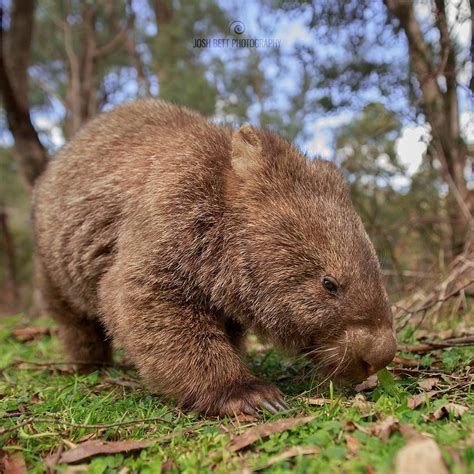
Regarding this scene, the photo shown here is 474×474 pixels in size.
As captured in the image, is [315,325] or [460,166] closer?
[315,325]

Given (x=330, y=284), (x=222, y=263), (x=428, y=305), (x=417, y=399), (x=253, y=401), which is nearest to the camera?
(x=417, y=399)

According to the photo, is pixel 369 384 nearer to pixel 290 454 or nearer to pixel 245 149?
pixel 290 454

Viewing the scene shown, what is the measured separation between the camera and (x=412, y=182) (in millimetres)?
7293

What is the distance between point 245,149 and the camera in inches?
135

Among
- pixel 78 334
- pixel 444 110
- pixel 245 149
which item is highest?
pixel 444 110

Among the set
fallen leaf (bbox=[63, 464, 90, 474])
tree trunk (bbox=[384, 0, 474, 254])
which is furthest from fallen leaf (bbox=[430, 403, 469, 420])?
tree trunk (bbox=[384, 0, 474, 254])

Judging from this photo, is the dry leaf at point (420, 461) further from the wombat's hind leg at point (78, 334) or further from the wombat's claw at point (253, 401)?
the wombat's hind leg at point (78, 334)

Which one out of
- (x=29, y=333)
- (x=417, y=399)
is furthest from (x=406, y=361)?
(x=29, y=333)

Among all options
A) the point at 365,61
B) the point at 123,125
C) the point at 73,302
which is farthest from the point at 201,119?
the point at 365,61

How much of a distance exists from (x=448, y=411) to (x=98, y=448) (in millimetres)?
1515

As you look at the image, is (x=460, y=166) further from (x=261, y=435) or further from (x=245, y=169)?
(x=261, y=435)

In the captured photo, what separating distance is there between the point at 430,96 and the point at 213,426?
4.34m

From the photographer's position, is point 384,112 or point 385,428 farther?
point 384,112

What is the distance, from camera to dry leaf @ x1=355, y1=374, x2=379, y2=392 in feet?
9.81
